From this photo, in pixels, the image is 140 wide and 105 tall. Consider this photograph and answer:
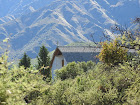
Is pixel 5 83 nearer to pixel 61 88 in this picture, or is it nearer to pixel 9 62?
pixel 9 62

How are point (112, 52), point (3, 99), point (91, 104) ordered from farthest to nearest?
1. point (112, 52)
2. point (91, 104)
3. point (3, 99)

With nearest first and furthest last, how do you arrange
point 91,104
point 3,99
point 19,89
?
1. point 3,99
2. point 19,89
3. point 91,104

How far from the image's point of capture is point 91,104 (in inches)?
336

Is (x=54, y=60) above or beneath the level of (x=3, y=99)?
above

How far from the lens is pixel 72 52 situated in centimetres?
4178

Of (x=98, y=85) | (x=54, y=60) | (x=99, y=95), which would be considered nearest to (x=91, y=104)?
(x=99, y=95)

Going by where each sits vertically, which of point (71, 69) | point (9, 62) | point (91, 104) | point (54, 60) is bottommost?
point (91, 104)

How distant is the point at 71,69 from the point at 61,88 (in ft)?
30.7

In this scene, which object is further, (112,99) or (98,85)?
(98,85)

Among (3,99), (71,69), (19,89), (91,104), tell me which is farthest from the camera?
(71,69)

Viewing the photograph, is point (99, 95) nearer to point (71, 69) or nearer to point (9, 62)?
point (9, 62)

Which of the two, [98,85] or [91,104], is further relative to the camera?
[98,85]

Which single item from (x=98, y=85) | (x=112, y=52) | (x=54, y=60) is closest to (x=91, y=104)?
(x=98, y=85)

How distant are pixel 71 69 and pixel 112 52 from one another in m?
6.26
